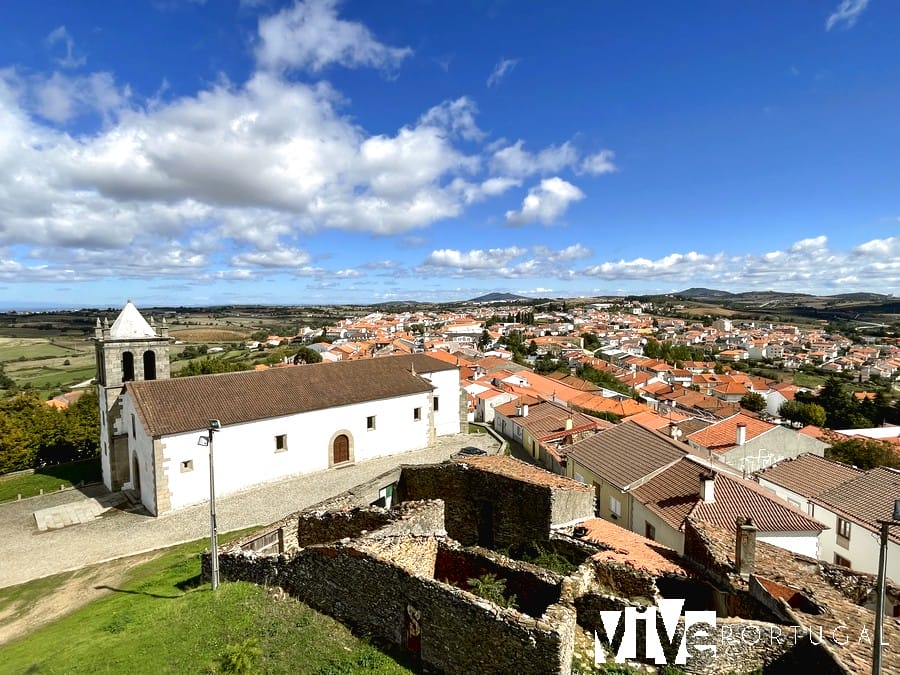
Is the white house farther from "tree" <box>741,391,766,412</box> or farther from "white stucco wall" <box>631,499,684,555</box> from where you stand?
"tree" <box>741,391,766,412</box>

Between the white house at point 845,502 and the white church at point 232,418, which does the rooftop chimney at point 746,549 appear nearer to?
the white house at point 845,502

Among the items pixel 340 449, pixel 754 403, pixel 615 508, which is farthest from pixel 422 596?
pixel 754 403

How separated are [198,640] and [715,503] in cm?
1510

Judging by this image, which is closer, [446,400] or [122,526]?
[122,526]

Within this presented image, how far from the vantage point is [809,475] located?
2380cm

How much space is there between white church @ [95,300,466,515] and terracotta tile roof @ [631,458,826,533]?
14.8 meters

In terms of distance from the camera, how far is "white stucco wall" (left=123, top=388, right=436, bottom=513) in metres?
21.2

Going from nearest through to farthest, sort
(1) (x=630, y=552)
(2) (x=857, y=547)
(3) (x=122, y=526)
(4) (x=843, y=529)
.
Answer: (1) (x=630, y=552) → (2) (x=857, y=547) → (4) (x=843, y=529) → (3) (x=122, y=526)

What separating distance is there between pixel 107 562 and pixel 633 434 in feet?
71.8

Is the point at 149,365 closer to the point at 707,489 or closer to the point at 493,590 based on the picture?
the point at 493,590

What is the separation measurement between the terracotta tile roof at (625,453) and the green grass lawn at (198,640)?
13.7 meters

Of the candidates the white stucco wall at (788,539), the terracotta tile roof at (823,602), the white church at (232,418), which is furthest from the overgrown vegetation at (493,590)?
the white church at (232,418)

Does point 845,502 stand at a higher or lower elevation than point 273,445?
lower

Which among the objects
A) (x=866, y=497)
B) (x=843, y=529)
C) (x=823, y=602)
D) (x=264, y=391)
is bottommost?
(x=843, y=529)
